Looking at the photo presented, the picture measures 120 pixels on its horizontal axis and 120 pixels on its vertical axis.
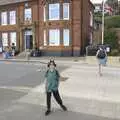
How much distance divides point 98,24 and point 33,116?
43818 millimetres

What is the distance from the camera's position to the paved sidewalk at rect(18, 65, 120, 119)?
399 inches

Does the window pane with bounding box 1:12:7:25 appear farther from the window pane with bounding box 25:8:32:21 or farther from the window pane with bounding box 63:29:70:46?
the window pane with bounding box 63:29:70:46

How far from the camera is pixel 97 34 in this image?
134 feet

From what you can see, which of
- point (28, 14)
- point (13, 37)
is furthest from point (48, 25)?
point (13, 37)

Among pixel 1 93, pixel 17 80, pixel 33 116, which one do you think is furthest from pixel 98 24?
pixel 33 116

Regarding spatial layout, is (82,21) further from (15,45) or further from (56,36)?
(15,45)

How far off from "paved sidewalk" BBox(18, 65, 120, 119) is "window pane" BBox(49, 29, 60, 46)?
71.5ft

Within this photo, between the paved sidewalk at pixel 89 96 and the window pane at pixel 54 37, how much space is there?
2180cm

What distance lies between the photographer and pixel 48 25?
38.9 meters

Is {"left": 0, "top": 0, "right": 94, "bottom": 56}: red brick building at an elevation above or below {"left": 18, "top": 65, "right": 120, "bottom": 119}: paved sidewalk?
above

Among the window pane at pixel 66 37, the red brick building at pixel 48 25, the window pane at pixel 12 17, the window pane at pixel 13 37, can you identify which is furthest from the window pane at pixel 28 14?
the window pane at pixel 66 37

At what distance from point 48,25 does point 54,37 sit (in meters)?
1.54

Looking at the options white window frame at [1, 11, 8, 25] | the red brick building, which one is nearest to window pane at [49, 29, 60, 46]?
the red brick building

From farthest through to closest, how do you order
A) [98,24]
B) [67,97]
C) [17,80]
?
1. [98,24]
2. [17,80]
3. [67,97]
